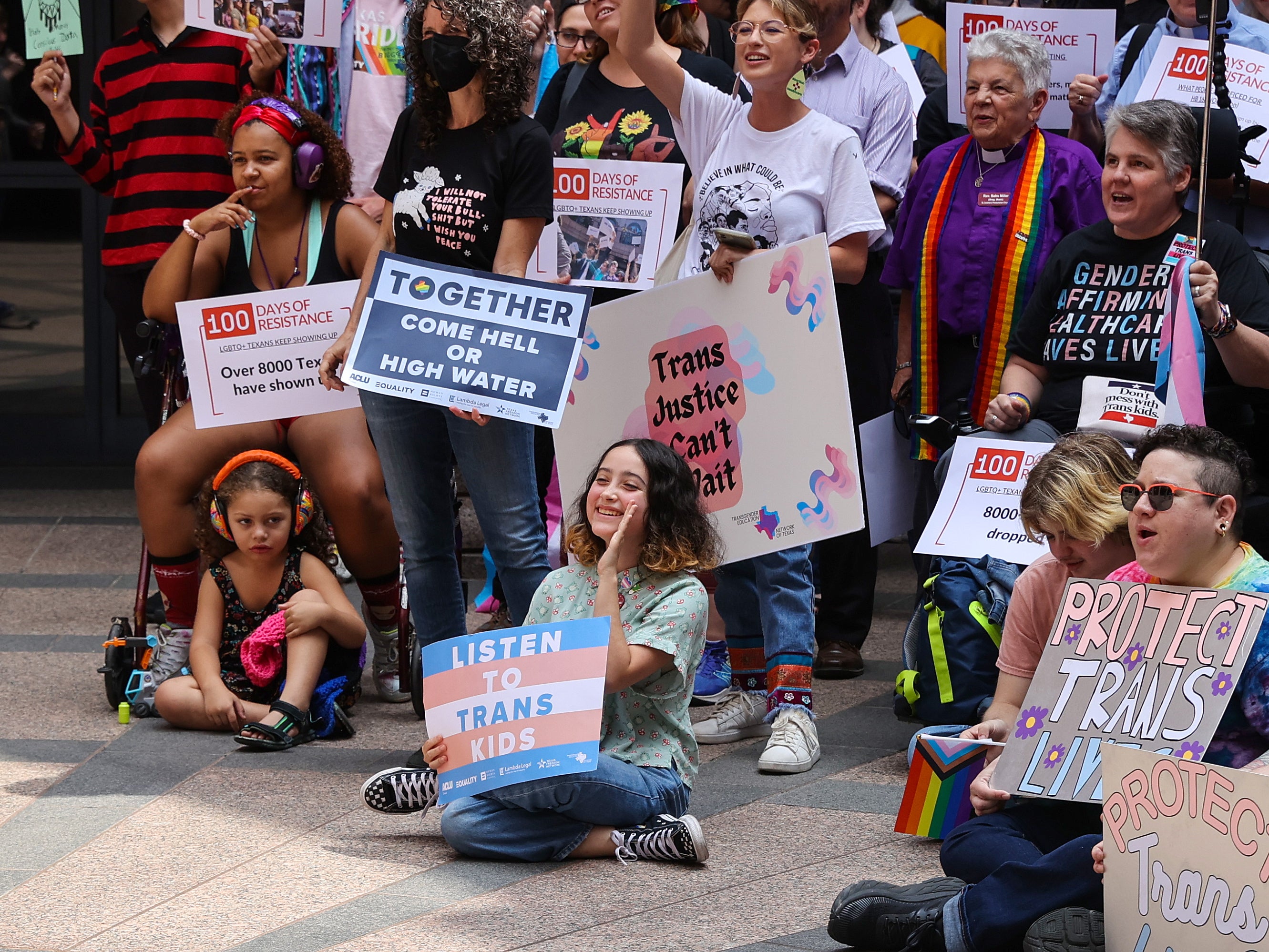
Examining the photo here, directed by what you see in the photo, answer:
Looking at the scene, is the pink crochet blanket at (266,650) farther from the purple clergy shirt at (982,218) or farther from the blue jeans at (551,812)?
the purple clergy shirt at (982,218)

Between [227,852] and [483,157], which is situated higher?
[483,157]

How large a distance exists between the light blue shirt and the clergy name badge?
0.63 metres

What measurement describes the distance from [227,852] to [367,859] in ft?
1.10

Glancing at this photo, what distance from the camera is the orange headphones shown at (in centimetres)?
531

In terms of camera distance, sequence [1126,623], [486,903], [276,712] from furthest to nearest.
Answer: [276,712] → [486,903] → [1126,623]

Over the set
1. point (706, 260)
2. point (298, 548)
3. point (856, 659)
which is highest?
point (706, 260)

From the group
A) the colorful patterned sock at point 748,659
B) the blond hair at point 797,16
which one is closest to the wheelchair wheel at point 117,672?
the colorful patterned sock at point 748,659

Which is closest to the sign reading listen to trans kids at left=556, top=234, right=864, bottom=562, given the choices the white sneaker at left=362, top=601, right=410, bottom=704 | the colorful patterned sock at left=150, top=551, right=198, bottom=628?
the white sneaker at left=362, top=601, right=410, bottom=704

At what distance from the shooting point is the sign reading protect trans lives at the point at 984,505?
4871 mm

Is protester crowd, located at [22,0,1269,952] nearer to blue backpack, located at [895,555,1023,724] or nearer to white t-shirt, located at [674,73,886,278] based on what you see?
white t-shirt, located at [674,73,886,278]

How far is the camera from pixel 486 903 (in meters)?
3.70

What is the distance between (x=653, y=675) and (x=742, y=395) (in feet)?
3.88

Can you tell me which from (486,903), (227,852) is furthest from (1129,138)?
(227,852)

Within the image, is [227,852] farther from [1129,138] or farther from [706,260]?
[1129,138]
